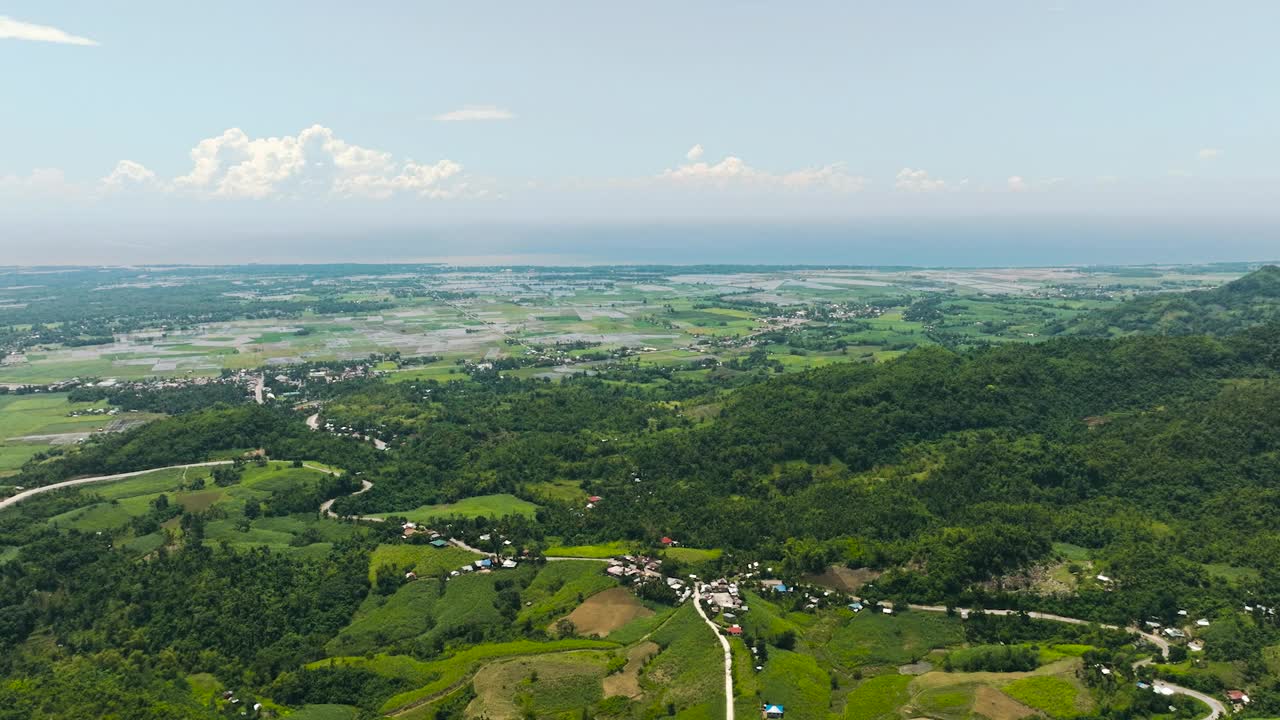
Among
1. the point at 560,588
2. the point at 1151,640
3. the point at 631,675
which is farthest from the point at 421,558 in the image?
the point at 1151,640

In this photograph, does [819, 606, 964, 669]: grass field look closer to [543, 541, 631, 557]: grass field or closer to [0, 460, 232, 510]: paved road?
[543, 541, 631, 557]: grass field

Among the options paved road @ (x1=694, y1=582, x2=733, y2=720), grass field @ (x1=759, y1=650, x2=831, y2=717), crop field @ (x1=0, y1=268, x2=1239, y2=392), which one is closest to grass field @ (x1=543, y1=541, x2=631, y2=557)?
paved road @ (x1=694, y1=582, x2=733, y2=720)

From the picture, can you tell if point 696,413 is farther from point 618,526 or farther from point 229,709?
point 229,709

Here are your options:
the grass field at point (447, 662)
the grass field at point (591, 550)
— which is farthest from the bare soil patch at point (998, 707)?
the grass field at point (591, 550)

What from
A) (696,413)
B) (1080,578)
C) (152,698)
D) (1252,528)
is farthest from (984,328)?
(152,698)

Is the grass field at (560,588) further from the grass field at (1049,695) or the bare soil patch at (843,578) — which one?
the grass field at (1049,695)

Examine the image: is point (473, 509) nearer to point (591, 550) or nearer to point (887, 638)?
point (591, 550)

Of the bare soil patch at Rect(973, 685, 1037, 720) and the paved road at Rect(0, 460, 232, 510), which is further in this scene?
the paved road at Rect(0, 460, 232, 510)
